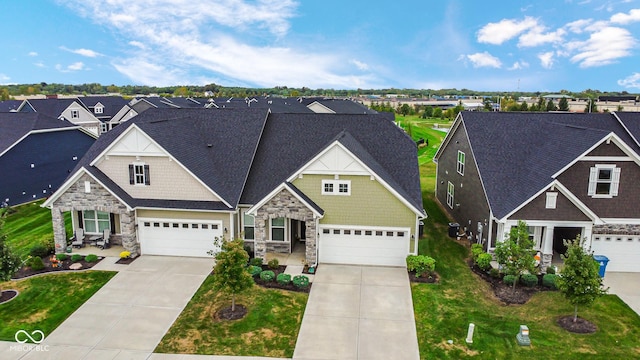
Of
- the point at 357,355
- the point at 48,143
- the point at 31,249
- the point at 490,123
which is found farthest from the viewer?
the point at 48,143

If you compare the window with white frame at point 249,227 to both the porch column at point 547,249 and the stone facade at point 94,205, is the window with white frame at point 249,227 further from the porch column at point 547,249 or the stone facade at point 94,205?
the porch column at point 547,249

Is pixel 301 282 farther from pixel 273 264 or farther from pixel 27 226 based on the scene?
pixel 27 226

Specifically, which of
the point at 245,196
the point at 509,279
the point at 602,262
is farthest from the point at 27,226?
the point at 602,262

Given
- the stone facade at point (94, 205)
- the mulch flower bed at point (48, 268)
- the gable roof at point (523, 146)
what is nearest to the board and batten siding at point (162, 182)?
the stone facade at point (94, 205)

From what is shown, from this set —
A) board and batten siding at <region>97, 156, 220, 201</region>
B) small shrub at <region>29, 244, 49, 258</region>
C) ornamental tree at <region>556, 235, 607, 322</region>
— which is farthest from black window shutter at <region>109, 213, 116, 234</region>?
ornamental tree at <region>556, 235, 607, 322</region>

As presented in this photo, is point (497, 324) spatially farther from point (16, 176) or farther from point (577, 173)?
point (16, 176)

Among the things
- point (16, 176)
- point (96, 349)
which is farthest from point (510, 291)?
point (16, 176)

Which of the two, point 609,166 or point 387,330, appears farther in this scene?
point 609,166
